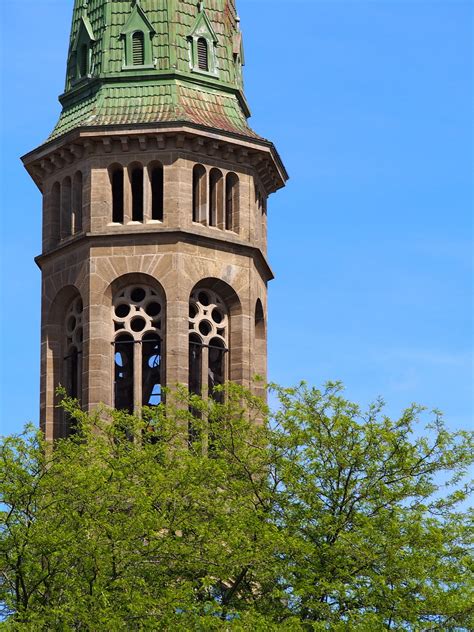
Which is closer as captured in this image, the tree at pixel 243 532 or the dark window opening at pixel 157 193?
the tree at pixel 243 532

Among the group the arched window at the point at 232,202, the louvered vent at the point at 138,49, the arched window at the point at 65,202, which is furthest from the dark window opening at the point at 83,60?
the arched window at the point at 232,202

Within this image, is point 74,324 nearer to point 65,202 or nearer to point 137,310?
point 137,310

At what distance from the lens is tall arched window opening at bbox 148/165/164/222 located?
86.9 meters

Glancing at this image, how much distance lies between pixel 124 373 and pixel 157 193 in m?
5.70

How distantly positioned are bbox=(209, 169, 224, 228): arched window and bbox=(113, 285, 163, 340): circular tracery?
10.4 feet

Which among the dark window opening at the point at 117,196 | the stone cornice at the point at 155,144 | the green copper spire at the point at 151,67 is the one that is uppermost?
the green copper spire at the point at 151,67

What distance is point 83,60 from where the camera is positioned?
90000mm

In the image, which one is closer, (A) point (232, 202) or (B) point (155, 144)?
(B) point (155, 144)

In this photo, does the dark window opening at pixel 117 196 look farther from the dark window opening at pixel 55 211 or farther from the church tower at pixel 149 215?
the dark window opening at pixel 55 211

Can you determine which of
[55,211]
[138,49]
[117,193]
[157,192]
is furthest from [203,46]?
[55,211]

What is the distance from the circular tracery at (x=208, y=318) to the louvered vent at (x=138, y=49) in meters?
7.75

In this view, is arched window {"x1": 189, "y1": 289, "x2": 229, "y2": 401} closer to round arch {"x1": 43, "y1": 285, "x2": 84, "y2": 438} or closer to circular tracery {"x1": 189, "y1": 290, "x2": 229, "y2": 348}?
circular tracery {"x1": 189, "y1": 290, "x2": 229, "y2": 348}

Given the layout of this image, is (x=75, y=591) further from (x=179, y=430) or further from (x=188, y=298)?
(x=188, y=298)

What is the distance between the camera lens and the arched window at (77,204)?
87562 mm
